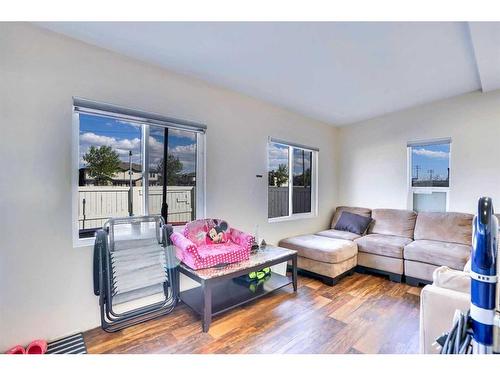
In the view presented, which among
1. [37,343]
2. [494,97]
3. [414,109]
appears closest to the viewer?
[37,343]

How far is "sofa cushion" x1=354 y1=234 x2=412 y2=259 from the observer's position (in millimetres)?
3117

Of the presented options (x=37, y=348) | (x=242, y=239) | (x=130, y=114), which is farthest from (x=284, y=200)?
(x=37, y=348)

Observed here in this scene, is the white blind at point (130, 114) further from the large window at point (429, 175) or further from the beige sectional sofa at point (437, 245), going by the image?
the large window at point (429, 175)

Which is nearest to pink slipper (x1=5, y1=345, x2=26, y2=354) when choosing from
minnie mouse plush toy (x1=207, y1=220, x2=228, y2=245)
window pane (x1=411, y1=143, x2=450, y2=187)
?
minnie mouse plush toy (x1=207, y1=220, x2=228, y2=245)

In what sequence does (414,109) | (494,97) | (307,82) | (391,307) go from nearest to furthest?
(391,307), (307,82), (494,97), (414,109)

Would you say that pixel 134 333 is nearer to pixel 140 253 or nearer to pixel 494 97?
pixel 140 253

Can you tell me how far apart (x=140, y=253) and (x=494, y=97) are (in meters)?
4.41

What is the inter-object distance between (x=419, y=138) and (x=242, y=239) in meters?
3.05

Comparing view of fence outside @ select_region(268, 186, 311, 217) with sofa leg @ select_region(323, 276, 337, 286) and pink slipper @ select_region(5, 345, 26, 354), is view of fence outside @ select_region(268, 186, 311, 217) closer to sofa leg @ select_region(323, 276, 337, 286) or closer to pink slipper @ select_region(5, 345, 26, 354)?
sofa leg @ select_region(323, 276, 337, 286)

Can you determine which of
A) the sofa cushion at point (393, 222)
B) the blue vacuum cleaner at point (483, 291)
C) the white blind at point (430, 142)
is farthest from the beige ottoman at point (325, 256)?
the blue vacuum cleaner at point (483, 291)

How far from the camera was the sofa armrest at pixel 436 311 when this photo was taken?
1316 millimetres

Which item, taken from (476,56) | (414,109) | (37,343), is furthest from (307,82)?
(37,343)

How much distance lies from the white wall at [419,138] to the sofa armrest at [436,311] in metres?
2.66

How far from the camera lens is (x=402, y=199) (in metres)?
3.89
